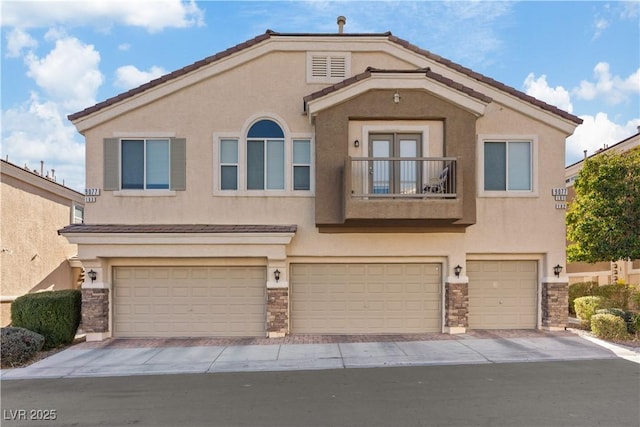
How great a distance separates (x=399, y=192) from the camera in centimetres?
1177

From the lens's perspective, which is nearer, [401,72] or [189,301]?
[401,72]

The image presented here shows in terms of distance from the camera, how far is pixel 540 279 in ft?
40.6

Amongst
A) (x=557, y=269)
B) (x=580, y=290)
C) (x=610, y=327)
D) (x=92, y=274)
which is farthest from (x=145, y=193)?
(x=580, y=290)

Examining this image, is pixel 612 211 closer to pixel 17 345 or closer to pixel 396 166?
pixel 396 166

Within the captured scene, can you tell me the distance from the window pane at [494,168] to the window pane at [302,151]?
502 centimetres

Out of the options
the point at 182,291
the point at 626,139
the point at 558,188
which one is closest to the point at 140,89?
the point at 182,291

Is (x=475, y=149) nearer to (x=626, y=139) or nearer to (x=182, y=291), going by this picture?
(x=182, y=291)

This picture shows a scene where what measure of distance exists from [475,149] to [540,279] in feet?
13.7

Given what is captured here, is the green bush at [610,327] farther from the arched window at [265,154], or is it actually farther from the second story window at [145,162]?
the second story window at [145,162]

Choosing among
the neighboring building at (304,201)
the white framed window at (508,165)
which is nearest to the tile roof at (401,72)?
the neighboring building at (304,201)

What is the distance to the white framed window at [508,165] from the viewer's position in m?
12.2

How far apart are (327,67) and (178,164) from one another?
16.5ft

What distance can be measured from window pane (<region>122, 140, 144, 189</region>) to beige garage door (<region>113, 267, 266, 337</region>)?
7.85 feet

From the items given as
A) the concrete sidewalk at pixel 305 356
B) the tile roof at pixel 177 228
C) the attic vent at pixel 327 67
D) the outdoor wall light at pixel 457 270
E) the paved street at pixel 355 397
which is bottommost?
the concrete sidewalk at pixel 305 356
